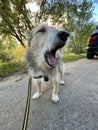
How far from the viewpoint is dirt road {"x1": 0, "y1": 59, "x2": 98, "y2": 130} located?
2.67 m

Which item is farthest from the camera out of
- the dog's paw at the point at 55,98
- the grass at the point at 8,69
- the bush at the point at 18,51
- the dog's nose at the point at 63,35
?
the bush at the point at 18,51

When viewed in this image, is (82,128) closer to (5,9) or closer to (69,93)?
(69,93)

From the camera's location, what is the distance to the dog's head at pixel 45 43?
2.80 metres

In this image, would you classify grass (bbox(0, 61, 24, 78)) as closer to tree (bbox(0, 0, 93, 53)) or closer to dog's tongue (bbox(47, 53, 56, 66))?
tree (bbox(0, 0, 93, 53))

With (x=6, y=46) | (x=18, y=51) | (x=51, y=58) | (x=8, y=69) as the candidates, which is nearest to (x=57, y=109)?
(x=51, y=58)

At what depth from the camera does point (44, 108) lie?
10.4 ft

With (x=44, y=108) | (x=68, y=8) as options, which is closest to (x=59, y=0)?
(x=68, y=8)

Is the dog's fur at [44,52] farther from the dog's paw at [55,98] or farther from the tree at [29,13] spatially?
the tree at [29,13]

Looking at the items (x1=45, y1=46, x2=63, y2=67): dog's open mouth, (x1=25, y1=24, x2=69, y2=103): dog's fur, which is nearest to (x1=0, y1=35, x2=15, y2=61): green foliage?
(x1=25, y1=24, x2=69, y2=103): dog's fur

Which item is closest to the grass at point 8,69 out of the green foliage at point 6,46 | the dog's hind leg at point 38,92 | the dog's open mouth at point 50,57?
the green foliage at point 6,46

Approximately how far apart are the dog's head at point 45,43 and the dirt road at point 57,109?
30.0 inches

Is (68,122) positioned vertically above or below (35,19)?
below

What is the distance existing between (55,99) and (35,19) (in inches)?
249

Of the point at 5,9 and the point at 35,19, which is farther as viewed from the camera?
the point at 35,19
